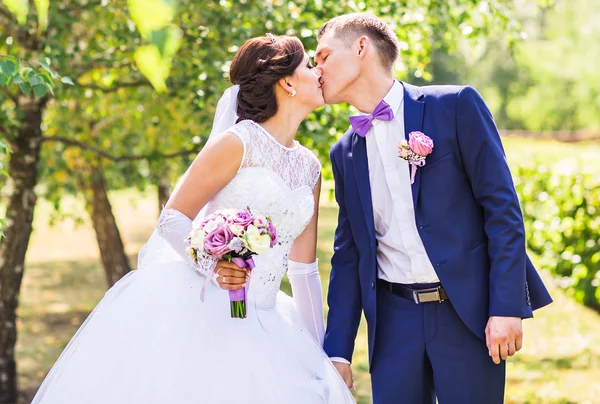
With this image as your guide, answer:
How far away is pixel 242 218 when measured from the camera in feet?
9.75

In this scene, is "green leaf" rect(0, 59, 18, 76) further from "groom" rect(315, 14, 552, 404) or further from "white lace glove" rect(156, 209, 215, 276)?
"groom" rect(315, 14, 552, 404)

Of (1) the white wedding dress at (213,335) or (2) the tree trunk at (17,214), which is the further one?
(2) the tree trunk at (17,214)

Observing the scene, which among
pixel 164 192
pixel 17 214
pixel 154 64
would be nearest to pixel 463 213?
pixel 154 64

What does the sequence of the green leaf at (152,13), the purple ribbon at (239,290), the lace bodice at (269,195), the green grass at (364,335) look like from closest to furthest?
1. the green leaf at (152,13)
2. the purple ribbon at (239,290)
3. the lace bodice at (269,195)
4. the green grass at (364,335)

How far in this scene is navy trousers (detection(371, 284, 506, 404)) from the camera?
3.24 m

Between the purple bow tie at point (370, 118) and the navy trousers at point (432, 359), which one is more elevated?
the purple bow tie at point (370, 118)

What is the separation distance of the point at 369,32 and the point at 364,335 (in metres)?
6.90

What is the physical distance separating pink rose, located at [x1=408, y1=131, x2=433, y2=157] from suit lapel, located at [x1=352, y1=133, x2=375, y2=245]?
28cm

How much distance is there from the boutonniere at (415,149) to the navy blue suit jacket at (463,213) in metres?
0.05

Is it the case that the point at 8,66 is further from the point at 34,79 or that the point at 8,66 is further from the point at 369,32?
the point at 369,32

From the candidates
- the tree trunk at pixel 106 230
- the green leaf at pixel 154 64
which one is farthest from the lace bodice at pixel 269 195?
the tree trunk at pixel 106 230

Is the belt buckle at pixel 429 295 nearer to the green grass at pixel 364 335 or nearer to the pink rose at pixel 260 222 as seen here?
the pink rose at pixel 260 222

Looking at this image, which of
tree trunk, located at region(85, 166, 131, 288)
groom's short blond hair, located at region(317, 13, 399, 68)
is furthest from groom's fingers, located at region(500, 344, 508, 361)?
tree trunk, located at region(85, 166, 131, 288)

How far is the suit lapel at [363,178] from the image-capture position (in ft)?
11.0
